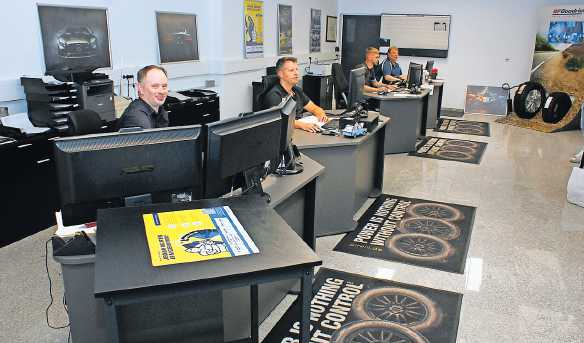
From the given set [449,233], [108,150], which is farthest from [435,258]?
[108,150]

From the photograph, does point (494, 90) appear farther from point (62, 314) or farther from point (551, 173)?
point (62, 314)

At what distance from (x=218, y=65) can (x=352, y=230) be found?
3.83 m

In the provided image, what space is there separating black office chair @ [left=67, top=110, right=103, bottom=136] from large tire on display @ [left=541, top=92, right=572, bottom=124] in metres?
7.84

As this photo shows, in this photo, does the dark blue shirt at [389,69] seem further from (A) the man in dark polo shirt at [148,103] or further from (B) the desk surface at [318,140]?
(A) the man in dark polo shirt at [148,103]

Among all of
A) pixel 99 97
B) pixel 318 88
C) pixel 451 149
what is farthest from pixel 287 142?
pixel 318 88

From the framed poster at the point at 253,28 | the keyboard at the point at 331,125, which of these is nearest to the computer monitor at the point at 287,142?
the keyboard at the point at 331,125

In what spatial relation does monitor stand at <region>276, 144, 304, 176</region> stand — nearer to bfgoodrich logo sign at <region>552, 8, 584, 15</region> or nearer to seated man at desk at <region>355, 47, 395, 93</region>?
seated man at desk at <region>355, 47, 395, 93</region>

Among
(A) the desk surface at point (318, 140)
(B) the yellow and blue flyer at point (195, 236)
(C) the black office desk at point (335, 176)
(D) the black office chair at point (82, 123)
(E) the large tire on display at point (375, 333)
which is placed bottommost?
(E) the large tire on display at point (375, 333)

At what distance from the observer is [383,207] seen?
4605 mm

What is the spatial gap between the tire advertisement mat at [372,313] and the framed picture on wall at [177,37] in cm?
388

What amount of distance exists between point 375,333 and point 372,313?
0.65 feet

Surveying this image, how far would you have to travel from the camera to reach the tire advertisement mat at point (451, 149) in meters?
6.46

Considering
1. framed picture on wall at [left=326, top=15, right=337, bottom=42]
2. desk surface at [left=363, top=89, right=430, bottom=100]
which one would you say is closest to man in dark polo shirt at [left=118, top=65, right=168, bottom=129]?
desk surface at [left=363, top=89, right=430, bottom=100]

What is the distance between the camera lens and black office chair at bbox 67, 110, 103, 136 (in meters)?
3.23
